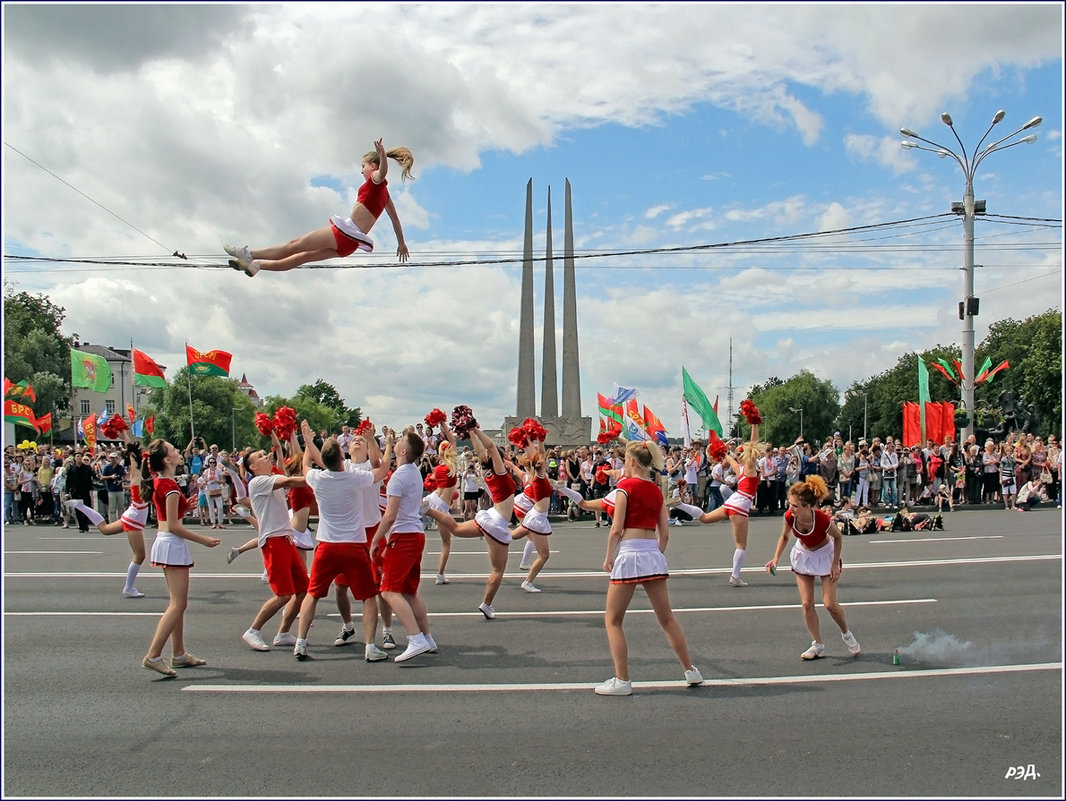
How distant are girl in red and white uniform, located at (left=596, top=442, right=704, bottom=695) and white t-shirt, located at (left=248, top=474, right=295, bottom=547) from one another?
11.2 feet

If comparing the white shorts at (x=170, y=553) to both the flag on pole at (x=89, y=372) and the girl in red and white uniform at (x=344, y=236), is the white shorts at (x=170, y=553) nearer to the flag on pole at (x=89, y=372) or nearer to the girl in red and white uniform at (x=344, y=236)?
the girl in red and white uniform at (x=344, y=236)

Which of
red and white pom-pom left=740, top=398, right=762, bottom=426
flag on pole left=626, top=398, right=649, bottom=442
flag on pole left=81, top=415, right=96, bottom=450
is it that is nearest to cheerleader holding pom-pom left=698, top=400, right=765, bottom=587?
red and white pom-pom left=740, top=398, right=762, bottom=426

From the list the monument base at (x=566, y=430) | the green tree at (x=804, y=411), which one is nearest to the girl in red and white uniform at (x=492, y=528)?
the monument base at (x=566, y=430)

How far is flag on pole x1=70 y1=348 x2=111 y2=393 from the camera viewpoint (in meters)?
23.2

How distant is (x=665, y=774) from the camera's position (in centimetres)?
489

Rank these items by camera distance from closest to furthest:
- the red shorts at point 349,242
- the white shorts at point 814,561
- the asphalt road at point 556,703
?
the asphalt road at point 556,703 < the red shorts at point 349,242 < the white shorts at point 814,561

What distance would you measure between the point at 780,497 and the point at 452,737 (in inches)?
707

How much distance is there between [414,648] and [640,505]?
2.53m

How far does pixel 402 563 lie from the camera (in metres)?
7.63

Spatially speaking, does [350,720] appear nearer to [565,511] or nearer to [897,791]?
[897,791]

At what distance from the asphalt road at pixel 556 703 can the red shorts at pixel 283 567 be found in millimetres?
602

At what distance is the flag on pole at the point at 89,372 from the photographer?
2320 cm

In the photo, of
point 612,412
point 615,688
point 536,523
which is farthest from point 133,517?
point 612,412

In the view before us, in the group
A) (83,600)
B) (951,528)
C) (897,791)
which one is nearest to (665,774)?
(897,791)
